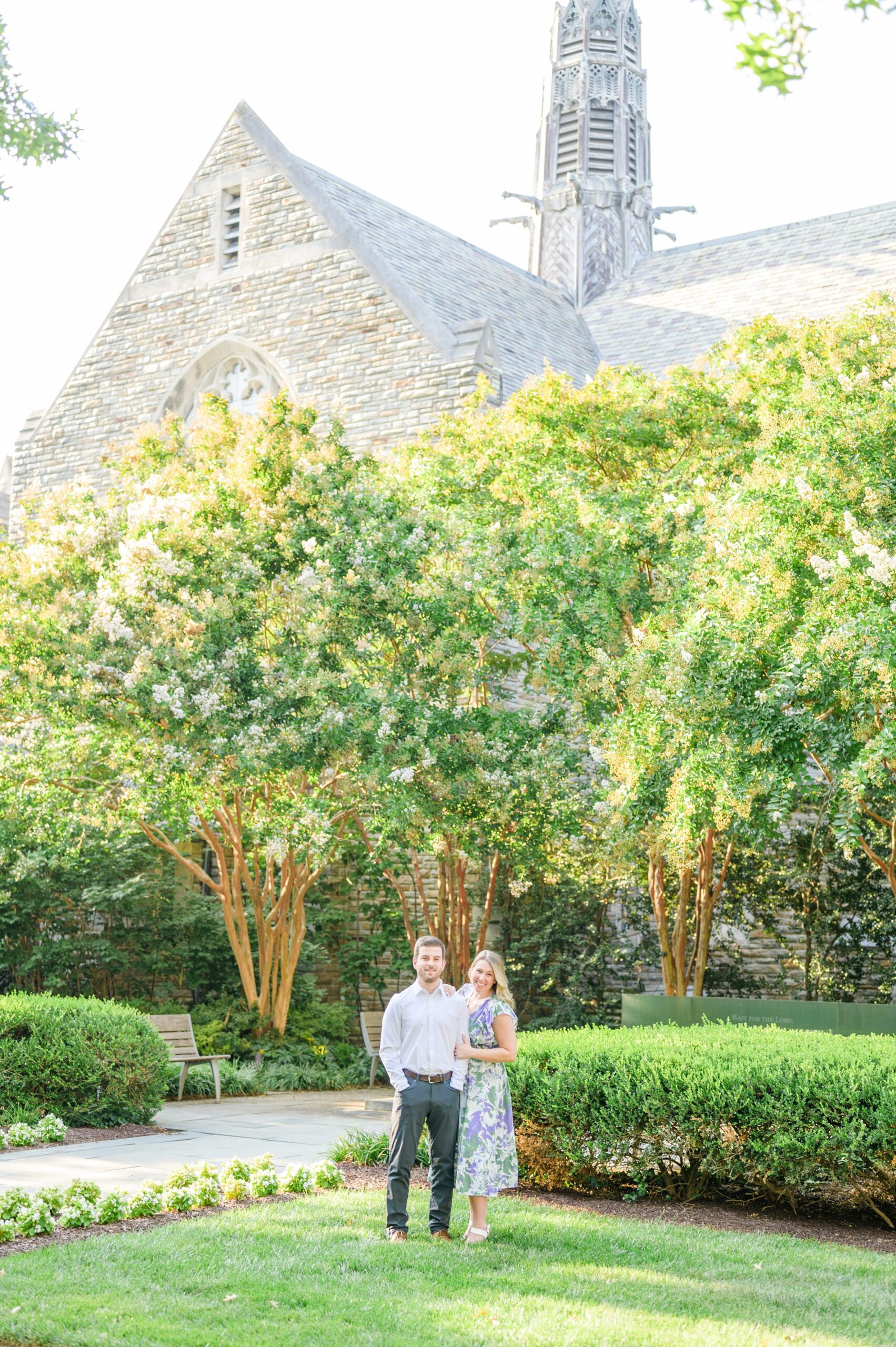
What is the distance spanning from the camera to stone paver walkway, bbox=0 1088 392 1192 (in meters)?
8.39

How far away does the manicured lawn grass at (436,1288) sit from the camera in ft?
16.0

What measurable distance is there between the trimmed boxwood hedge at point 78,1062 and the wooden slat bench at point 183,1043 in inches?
75.9

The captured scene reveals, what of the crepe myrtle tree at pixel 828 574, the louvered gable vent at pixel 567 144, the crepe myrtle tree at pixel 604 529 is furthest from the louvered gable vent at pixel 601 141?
the crepe myrtle tree at pixel 828 574

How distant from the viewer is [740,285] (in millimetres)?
24828

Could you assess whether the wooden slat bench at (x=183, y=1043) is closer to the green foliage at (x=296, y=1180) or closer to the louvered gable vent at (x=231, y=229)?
the green foliage at (x=296, y=1180)

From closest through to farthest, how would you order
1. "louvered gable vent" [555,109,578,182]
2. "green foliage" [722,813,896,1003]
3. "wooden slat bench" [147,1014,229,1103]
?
"wooden slat bench" [147,1014,229,1103]
"green foliage" [722,813,896,1003]
"louvered gable vent" [555,109,578,182]

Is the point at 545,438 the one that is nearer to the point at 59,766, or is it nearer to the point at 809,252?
the point at 59,766

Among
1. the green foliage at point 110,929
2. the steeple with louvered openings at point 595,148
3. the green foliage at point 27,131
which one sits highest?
the steeple with louvered openings at point 595,148

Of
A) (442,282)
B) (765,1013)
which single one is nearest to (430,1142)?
(765,1013)

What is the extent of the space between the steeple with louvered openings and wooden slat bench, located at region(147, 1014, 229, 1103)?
22.3 meters

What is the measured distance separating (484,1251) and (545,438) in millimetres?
9182

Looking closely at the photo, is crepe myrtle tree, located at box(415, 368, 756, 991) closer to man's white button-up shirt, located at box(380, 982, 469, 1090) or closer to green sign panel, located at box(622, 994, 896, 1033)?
green sign panel, located at box(622, 994, 896, 1033)

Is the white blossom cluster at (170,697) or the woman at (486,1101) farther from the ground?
the white blossom cluster at (170,697)

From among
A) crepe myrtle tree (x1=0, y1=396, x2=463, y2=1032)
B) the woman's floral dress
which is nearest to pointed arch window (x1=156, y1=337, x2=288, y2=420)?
crepe myrtle tree (x1=0, y1=396, x2=463, y2=1032)
